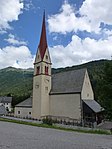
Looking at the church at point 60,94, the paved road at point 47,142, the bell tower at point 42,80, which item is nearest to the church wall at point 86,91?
the church at point 60,94

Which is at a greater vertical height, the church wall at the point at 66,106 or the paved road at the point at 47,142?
the church wall at the point at 66,106

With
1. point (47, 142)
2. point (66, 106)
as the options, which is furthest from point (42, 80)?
point (47, 142)

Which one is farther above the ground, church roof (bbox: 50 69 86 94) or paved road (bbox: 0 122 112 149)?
church roof (bbox: 50 69 86 94)

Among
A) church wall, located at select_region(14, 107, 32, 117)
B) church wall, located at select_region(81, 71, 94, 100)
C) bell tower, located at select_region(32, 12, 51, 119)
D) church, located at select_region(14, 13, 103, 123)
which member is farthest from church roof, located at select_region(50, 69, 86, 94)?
church wall, located at select_region(14, 107, 32, 117)

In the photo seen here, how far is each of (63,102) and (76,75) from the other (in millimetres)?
6049

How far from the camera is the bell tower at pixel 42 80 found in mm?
44344

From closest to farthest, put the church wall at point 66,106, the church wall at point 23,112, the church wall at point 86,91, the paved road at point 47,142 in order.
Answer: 1. the paved road at point 47,142
2. the church wall at point 66,106
3. the church wall at point 86,91
4. the church wall at point 23,112

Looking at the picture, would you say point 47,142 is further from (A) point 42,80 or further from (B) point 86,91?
(A) point 42,80

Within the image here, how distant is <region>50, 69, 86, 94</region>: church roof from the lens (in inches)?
1596

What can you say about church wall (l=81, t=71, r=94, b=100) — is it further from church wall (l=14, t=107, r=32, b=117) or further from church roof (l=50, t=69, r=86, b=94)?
church wall (l=14, t=107, r=32, b=117)

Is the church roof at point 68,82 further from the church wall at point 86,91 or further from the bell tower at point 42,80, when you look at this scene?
the bell tower at point 42,80

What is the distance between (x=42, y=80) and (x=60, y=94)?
17.1 ft

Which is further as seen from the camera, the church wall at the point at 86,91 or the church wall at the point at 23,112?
the church wall at the point at 23,112

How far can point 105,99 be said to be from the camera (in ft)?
71.7
